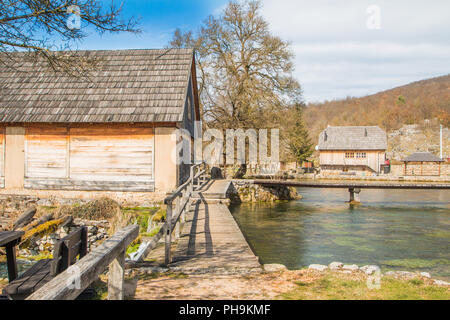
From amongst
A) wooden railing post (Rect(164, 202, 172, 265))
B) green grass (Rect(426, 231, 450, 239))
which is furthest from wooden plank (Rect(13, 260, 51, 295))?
green grass (Rect(426, 231, 450, 239))

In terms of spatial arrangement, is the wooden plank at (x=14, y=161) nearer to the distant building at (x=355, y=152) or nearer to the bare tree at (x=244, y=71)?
the bare tree at (x=244, y=71)

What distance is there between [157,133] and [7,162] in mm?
6410

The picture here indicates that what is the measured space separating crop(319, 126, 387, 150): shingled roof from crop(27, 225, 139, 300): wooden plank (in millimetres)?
42185

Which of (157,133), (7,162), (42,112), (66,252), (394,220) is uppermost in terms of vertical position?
(42,112)

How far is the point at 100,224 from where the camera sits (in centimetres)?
1129

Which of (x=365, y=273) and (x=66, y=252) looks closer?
(x=66, y=252)

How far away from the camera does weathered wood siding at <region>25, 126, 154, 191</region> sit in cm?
1396

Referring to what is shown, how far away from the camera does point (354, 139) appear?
4447 centimetres

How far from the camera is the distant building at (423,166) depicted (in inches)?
1537

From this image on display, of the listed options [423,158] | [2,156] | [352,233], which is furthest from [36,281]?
[423,158]

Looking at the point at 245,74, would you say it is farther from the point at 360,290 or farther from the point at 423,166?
the point at 423,166

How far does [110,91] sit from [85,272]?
12.9 m
